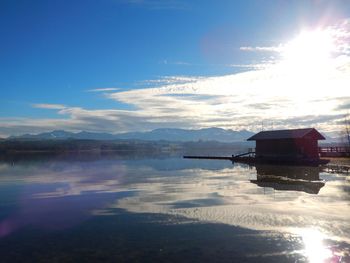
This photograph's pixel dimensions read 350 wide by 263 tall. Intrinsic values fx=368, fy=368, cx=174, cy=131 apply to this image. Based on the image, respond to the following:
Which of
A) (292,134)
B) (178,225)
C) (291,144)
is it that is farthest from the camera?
(292,134)

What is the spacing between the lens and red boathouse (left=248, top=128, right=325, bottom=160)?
2815 inches

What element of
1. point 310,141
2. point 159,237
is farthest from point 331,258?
point 310,141

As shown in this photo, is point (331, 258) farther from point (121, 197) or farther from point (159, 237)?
point (121, 197)

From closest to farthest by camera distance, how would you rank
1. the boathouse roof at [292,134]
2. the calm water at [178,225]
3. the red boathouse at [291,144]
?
the calm water at [178,225], the red boathouse at [291,144], the boathouse roof at [292,134]

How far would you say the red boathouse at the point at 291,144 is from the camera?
7150 centimetres

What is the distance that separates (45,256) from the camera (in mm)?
15297

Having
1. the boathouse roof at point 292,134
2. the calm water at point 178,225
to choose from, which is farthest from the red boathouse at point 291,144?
the calm water at point 178,225

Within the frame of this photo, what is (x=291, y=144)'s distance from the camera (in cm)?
7331

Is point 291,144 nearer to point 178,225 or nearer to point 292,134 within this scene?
point 292,134

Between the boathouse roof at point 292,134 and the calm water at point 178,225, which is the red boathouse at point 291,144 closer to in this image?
the boathouse roof at point 292,134

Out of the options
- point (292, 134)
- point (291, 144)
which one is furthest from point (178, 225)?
point (292, 134)

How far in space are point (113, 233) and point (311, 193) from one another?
64.8 ft

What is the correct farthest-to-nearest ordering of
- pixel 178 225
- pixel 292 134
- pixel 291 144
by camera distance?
1. pixel 292 134
2. pixel 291 144
3. pixel 178 225

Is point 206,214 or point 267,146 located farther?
point 267,146
